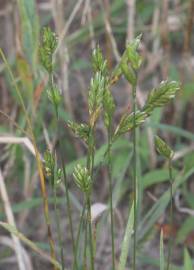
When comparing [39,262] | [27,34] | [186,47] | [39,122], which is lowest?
[39,262]

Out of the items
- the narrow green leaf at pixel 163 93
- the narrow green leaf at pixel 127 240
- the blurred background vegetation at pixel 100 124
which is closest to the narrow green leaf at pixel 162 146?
the narrow green leaf at pixel 163 93

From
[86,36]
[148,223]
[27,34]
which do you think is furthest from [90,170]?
[86,36]

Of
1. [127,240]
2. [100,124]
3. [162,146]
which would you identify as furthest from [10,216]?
[100,124]

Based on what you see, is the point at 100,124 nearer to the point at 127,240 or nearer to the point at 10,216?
the point at 10,216

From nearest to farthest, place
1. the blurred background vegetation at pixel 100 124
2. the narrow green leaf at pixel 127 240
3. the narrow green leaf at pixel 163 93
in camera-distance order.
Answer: the narrow green leaf at pixel 163 93 < the narrow green leaf at pixel 127 240 < the blurred background vegetation at pixel 100 124

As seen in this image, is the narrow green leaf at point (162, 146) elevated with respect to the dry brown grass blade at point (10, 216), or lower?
elevated

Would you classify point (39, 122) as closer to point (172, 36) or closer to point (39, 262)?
point (39, 262)

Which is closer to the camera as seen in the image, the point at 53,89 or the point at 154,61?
the point at 53,89

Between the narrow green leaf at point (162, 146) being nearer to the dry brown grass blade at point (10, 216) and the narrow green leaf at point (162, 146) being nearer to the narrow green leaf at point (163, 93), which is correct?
the narrow green leaf at point (163, 93)

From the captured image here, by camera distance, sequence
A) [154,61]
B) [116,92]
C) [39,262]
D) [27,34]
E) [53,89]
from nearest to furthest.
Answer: [53,89], [27,34], [39,262], [154,61], [116,92]
